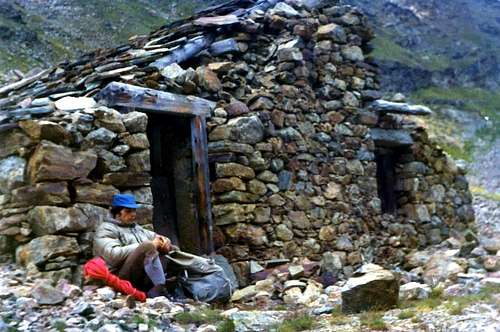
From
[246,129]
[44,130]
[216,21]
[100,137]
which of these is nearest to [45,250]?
[44,130]

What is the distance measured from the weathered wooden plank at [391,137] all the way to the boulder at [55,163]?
18.7 feet

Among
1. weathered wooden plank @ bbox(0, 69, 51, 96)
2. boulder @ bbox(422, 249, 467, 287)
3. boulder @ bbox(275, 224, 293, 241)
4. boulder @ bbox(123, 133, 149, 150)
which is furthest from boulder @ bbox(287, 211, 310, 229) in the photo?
weathered wooden plank @ bbox(0, 69, 51, 96)

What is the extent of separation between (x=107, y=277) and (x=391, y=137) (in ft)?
22.3

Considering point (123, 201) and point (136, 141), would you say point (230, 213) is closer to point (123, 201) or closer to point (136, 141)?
point (136, 141)

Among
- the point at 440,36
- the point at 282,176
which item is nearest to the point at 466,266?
the point at 282,176

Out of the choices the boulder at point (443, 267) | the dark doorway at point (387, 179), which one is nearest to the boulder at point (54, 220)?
the boulder at point (443, 267)

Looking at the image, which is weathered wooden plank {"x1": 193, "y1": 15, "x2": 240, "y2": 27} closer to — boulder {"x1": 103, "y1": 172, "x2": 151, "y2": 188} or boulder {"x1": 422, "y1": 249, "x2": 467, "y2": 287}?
boulder {"x1": 103, "y1": 172, "x2": 151, "y2": 188}

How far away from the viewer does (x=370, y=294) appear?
6020mm

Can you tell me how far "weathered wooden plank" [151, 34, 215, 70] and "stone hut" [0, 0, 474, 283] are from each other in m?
0.02

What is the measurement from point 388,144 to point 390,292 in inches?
232

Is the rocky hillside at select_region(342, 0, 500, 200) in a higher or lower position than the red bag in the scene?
higher

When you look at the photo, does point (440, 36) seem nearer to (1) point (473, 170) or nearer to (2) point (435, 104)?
(2) point (435, 104)

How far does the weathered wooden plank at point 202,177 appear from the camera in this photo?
335 inches

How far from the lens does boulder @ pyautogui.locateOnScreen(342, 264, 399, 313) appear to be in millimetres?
5957
